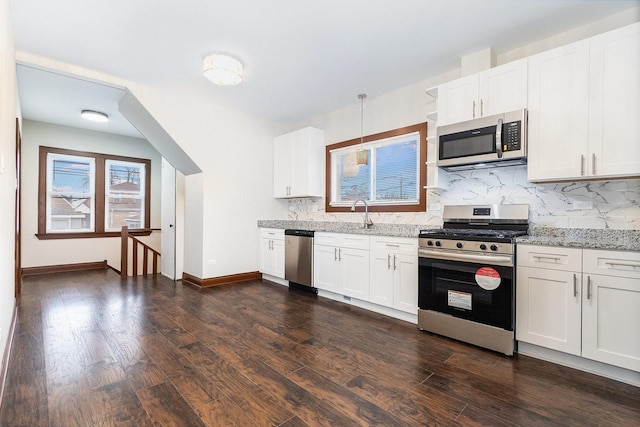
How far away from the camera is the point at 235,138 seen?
16.0 feet

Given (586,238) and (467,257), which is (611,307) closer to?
(586,238)

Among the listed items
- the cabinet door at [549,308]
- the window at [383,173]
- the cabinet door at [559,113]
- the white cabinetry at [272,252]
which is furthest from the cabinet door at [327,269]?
the cabinet door at [559,113]

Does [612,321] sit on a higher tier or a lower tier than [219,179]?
lower

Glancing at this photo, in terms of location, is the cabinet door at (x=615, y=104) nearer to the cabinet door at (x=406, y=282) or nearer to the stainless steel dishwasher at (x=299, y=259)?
the cabinet door at (x=406, y=282)

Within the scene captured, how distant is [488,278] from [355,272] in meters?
1.50

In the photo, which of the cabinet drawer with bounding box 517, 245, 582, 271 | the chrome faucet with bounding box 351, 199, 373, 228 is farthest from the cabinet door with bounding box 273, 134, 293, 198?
the cabinet drawer with bounding box 517, 245, 582, 271

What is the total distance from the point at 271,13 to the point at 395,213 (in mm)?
2595

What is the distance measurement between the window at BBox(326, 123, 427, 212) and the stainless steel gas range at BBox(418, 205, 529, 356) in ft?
3.03

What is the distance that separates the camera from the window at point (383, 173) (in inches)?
149

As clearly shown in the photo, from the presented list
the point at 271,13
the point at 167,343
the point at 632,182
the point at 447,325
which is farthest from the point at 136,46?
the point at 632,182

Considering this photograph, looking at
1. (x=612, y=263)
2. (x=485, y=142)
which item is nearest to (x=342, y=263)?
(x=485, y=142)

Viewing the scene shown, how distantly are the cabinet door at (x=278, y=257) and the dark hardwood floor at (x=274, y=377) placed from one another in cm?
136

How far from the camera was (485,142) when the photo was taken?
2734 mm

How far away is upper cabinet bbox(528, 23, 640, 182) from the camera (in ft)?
6.99
